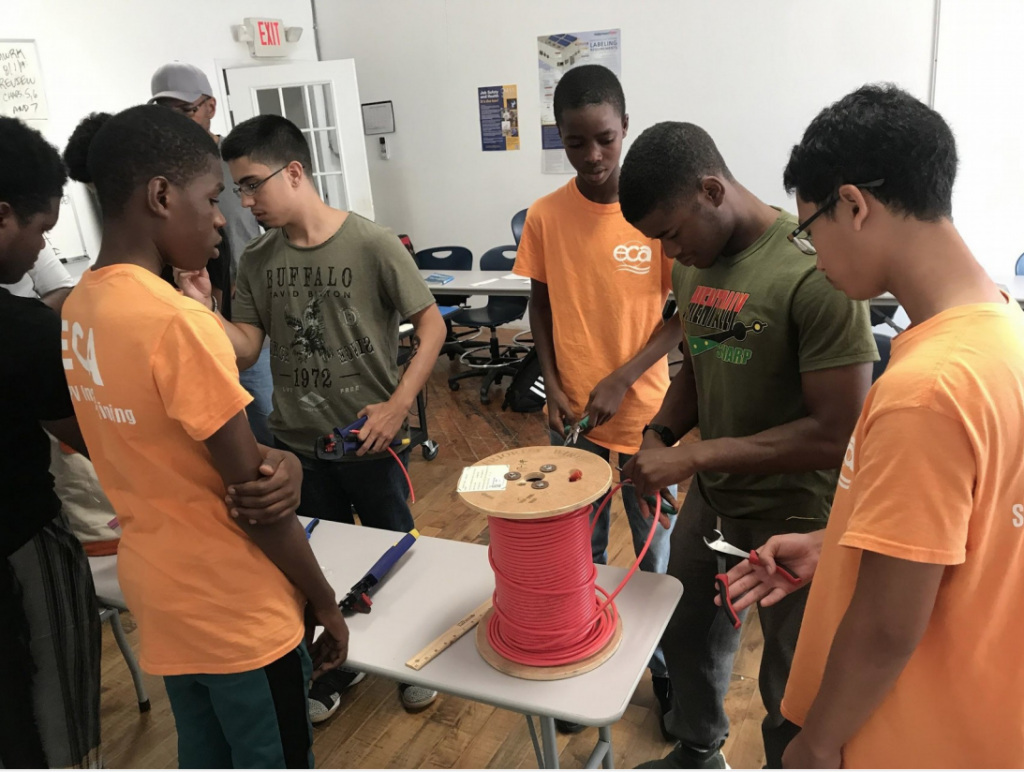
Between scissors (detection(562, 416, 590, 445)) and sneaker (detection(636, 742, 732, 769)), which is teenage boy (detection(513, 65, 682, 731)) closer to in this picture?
scissors (detection(562, 416, 590, 445))

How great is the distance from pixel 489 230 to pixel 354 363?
16.6ft

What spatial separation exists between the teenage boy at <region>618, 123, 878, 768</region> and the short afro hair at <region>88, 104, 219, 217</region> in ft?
2.70

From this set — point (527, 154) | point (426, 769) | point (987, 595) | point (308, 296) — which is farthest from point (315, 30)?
point (987, 595)

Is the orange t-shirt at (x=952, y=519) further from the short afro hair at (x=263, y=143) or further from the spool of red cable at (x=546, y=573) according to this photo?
the short afro hair at (x=263, y=143)

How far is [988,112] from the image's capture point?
16.3 feet

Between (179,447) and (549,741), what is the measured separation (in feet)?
2.90

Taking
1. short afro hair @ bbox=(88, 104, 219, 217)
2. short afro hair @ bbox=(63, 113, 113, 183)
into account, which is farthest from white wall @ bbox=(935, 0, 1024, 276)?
short afro hair @ bbox=(88, 104, 219, 217)

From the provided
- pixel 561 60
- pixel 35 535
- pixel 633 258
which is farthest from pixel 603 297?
pixel 561 60

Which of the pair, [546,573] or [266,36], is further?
[266,36]

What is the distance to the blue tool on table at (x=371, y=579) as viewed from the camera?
150 centimetres

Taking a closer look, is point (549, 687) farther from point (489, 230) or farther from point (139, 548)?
point (489, 230)

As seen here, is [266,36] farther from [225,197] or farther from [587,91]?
[587,91]

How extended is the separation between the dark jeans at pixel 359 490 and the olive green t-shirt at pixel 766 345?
0.92 meters

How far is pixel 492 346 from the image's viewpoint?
5.42m
